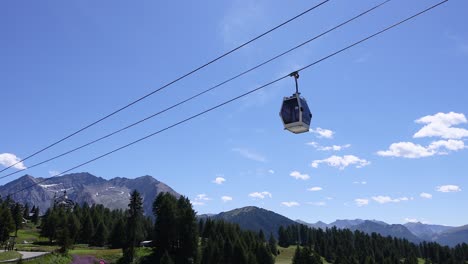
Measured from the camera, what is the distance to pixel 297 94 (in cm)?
1997

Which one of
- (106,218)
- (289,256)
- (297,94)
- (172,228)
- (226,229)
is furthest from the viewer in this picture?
(289,256)

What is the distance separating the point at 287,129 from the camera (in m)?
20.4

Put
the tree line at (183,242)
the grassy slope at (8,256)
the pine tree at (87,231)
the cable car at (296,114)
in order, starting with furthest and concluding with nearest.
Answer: the pine tree at (87,231) < the tree line at (183,242) < the grassy slope at (8,256) < the cable car at (296,114)

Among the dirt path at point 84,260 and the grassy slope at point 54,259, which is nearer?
the grassy slope at point 54,259

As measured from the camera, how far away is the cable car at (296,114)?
1961cm

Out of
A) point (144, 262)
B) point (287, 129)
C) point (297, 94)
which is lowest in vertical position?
point (144, 262)

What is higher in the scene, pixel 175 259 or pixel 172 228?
pixel 172 228

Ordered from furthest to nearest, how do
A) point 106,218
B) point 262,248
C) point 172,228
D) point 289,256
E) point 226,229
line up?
point 289,256 → point 106,218 → point 226,229 → point 262,248 → point 172,228

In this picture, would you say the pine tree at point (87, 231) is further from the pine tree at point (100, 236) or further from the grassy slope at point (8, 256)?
the grassy slope at point (8, 256)

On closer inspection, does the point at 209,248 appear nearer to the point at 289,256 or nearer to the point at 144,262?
the point at 144,262

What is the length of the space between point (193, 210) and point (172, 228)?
8208mm

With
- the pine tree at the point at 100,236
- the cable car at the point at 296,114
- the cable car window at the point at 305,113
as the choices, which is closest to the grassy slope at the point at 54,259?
the pine tree at the point at 100,236

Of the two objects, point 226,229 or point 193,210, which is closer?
point 193,210

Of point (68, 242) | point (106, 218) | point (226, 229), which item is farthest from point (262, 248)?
point (106, 218)
